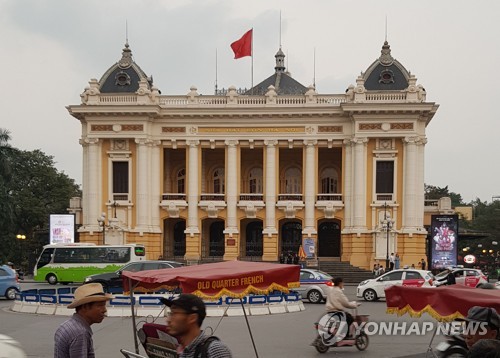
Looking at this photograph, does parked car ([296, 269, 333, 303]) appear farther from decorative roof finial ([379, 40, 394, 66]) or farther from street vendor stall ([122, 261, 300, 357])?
decorative roof finial ([379, 40, 394, 66])

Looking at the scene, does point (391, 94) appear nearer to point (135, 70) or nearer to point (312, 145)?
point (312, 145)

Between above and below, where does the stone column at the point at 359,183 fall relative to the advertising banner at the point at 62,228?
above

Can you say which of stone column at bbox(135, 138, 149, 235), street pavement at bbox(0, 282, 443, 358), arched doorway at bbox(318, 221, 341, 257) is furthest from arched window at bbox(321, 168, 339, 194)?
street pavement at bbox(0, 282, 443, 358)

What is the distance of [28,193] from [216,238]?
20.7 m

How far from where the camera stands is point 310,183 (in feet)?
168

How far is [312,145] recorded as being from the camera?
167 feet

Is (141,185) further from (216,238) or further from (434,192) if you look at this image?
(434,192)

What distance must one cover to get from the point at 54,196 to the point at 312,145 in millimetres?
28260

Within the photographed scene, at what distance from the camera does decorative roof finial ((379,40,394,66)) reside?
2059 inches

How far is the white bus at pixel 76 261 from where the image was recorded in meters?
40.4

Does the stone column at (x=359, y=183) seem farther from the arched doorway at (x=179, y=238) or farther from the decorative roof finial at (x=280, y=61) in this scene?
the decorative roof finial at (x=280, y=61)

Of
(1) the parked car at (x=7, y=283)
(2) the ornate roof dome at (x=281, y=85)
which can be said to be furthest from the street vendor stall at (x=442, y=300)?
(2) the ornate roof dome at (x=281, y=85)

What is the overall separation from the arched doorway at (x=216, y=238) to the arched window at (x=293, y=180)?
530 cm

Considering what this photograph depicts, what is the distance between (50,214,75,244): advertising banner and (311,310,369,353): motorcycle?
35.8 meters
